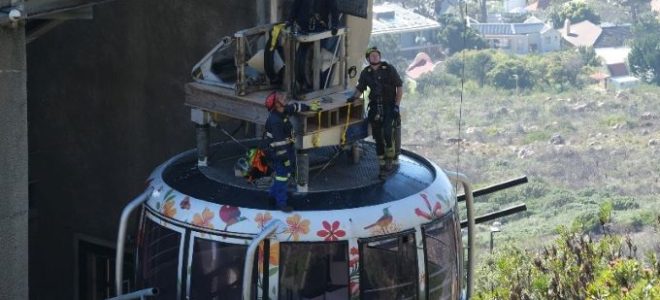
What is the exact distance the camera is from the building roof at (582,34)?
126812 millimetres

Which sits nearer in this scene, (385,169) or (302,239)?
(302,239)

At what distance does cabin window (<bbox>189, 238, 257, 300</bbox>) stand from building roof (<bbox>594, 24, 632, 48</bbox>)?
117052 mm

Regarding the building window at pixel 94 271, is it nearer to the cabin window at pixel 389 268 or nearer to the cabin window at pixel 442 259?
the cabin window at pixel 442 259

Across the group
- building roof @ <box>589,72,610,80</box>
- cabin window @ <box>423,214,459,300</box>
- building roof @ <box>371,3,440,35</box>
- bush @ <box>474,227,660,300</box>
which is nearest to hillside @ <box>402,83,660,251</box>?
building roof @ <box>589,72,610,80</box>

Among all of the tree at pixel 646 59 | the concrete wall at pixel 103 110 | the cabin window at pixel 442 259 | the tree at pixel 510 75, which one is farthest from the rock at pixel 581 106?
the cabin window at pixel 442 259

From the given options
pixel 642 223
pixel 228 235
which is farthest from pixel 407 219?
pixel 642 223

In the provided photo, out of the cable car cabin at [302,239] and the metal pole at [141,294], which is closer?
the cable car cabin at [302,239]

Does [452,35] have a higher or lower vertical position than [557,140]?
higher

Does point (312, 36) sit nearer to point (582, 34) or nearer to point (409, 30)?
point (409, 30)

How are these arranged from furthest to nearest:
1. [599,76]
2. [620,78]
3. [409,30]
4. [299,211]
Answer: [409,30] < [620,78] < [599,76] < [299,211]

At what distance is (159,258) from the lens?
12352 millimetres

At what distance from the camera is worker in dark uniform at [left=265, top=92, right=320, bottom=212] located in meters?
11.7

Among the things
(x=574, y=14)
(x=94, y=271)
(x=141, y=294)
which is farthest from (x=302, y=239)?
(x=574, y=14)

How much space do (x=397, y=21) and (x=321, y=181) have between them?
11554 cm
